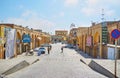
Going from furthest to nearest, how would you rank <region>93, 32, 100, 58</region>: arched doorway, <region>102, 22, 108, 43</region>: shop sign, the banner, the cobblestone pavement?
<region>93, 32, 100, 58</region>: arched doorway
<region>102, 22, 108, 43</region>: shop sign
the banner
the cobblestone pavement

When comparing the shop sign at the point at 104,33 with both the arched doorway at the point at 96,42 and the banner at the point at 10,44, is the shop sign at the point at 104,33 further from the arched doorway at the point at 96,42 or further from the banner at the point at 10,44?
the banner at the point at 10,44

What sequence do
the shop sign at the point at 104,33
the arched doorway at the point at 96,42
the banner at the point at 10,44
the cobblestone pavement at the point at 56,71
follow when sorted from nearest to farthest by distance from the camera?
1. the cobblestone pavement at the point at 56,71
2. the banner at the point at 10,44
3. the shop sign at the point at 104,33
4. the arched doorway at the point at 96,42

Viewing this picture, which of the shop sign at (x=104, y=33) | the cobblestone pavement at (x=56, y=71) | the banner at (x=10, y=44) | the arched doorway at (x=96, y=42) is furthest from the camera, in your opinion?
the arched doorway at (x=96, y=42)

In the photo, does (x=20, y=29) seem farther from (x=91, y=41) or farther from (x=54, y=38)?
(x=54, y=38)

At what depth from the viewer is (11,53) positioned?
1312 inches

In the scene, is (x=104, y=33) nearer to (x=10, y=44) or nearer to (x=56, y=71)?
(x=10, y=44)

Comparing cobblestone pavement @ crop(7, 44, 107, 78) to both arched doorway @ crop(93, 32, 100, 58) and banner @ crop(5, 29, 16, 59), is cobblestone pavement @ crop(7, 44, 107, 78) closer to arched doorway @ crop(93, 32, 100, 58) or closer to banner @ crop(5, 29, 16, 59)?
banner @ crop(5, 29, 16, 59)

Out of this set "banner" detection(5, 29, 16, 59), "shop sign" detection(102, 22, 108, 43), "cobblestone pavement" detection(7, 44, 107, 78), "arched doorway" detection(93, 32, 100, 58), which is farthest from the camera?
"arched doorway" detection(93, 32, 100, 58)

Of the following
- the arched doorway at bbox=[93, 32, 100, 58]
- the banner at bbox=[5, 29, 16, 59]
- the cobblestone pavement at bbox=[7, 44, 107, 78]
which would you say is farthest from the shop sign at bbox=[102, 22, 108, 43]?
the banner at bbox=[5, 29, 16, 59]

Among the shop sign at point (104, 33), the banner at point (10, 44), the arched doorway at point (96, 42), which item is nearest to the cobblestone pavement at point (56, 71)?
the banner at point (10, 44)

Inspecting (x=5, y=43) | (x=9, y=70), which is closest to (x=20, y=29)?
(x=5, y=43)

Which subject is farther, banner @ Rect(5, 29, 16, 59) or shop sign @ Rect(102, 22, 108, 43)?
shop sign @ Rect(102, 22, 108, 43)

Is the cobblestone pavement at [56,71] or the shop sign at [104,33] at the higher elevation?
the shop sign at [104,33]

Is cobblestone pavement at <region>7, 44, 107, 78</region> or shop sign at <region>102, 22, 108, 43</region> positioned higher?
shop sign at <region>102, 22, 108, 43</region>
